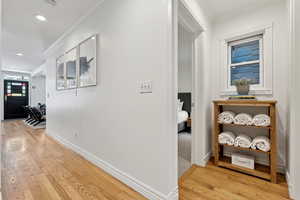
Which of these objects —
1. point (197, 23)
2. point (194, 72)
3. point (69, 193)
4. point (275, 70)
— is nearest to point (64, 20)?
point (197, 23)

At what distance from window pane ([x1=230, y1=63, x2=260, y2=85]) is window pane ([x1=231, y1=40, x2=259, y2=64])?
112 millimetres

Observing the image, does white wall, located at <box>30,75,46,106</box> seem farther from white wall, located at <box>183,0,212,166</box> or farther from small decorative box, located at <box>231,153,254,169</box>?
small decorative box, located at <box>231,153,254,169</box>

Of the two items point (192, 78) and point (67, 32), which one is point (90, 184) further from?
point (67, 32)

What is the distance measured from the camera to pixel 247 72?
2.26 m

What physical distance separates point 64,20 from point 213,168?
3.64 meters

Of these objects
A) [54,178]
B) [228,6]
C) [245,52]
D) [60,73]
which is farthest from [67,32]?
[245,52]

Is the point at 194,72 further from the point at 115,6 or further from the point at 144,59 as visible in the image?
the point at 115,6

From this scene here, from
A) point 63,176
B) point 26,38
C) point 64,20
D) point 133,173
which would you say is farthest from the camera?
point 26,38

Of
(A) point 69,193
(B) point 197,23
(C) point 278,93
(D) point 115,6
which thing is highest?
(D) point 115,6

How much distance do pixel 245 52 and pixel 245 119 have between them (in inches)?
45.3

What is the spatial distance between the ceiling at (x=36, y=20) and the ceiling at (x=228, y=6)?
1.72 meters

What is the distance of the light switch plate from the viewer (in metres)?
1.45

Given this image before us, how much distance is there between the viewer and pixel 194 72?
220cm

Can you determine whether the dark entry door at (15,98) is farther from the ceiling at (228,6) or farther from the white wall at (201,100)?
the ceiling at (228,6)
